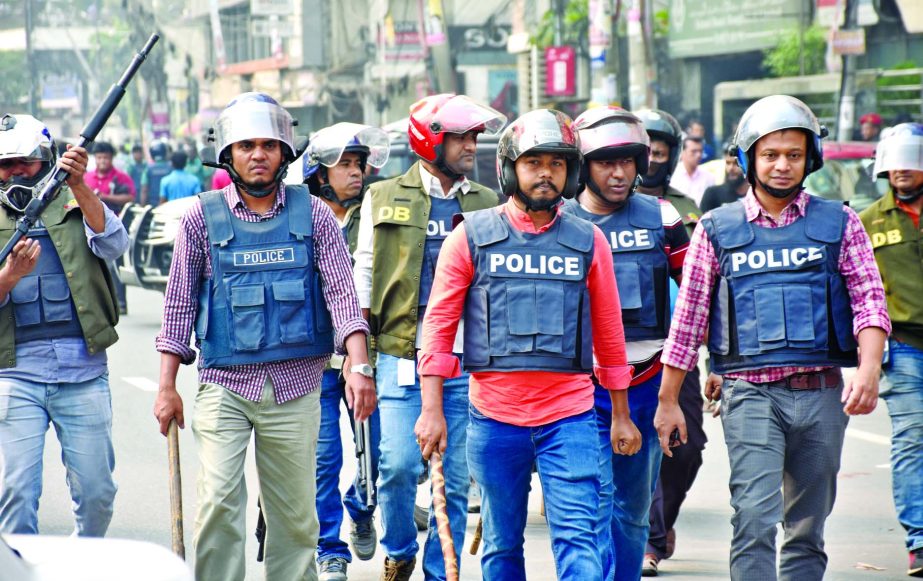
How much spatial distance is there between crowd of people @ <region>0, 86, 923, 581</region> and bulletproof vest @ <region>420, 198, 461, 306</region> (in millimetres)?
53

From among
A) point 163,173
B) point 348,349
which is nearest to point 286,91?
point 163,173

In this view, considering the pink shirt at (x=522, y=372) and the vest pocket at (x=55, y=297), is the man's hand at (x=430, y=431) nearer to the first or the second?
the pink shirt at (x=522, y=372)

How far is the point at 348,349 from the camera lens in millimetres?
5336

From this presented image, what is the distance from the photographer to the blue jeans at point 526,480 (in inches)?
192

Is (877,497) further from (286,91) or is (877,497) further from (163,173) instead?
(286,91)

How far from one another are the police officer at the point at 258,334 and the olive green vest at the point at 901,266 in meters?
2.88

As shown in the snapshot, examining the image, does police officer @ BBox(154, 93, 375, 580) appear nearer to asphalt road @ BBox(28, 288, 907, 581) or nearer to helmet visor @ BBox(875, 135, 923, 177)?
asphalt road @ BBox(28, 288, 907, 581)

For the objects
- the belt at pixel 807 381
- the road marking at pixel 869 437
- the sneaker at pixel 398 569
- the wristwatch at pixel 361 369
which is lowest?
the road marking at pixel 869 437

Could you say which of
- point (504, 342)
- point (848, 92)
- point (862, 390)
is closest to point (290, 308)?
point (504, 342)

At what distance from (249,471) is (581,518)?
14.9ft

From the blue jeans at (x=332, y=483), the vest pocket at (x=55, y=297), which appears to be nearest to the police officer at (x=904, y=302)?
the blue jeans at (x=332, y=483)

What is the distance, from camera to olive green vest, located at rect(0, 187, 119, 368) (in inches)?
225

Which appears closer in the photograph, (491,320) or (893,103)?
(491,320)

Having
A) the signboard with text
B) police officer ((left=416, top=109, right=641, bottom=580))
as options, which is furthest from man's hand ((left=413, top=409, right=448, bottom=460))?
the signboard with text
